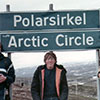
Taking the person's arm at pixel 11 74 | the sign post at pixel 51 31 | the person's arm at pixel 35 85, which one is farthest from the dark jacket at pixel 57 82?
the sign post at pixel 51 31

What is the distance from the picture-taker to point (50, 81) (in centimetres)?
620

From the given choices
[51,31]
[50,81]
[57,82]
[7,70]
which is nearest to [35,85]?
[50,81]

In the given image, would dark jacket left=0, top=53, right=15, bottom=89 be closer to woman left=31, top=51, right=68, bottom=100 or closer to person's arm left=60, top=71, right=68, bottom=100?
woman left=31, top=51, right=68, bottom=100

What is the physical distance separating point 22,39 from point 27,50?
0.21 meters

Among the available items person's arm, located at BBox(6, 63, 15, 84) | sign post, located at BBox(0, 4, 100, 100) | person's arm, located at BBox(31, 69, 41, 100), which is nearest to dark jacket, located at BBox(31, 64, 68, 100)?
person's arm, located at BBox(31, 69, 41, 100)

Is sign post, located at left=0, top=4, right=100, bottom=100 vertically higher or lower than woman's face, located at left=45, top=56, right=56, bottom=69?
higher

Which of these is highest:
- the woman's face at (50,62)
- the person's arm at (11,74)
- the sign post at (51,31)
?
the sign post at (51,31)

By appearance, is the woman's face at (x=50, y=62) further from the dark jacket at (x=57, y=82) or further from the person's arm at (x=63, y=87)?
the person's arm at (x=63, y=87)

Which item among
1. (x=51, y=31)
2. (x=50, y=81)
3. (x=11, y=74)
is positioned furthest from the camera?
(x=51, y=31)

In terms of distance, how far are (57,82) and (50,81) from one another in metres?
0.11

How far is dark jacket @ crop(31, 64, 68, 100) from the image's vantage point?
6.21 metres

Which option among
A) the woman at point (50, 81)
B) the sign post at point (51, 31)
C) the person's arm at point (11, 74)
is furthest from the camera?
the sign post at point (51, 31)

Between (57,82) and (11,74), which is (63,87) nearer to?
(57,82)

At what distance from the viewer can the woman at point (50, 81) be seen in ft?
20.3
